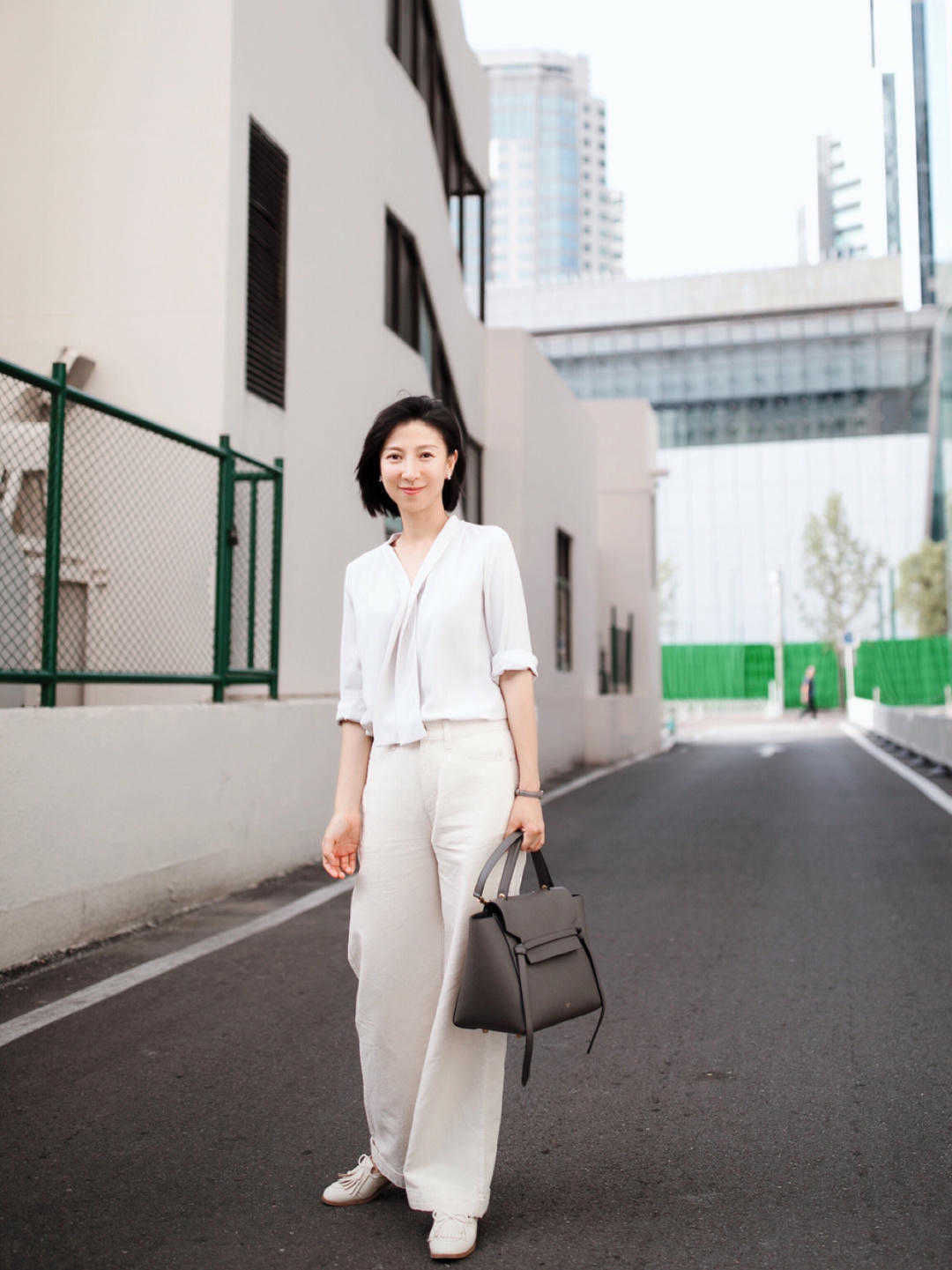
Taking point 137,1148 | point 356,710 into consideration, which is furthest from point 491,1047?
point 137,1148

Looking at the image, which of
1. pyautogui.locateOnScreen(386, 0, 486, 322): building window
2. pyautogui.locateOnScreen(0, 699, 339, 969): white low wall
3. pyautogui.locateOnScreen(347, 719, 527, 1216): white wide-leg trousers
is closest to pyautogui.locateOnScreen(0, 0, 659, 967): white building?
pyautogui.locateOnScreen(0, 699, 339, 969): white low wall

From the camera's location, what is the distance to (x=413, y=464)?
2939 mm

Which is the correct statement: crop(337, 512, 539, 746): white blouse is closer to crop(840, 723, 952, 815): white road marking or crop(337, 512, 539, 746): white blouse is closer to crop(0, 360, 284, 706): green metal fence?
crop(0, 360, 284, 706): green metal fence

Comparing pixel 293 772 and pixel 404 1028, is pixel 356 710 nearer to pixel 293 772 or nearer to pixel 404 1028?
pixel 404 1028

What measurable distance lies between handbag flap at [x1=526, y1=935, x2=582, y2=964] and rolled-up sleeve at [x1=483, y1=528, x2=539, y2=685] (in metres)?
0.57

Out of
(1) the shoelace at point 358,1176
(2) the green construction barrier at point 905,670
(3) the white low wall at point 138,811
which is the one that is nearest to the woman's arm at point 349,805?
(1) the shoelace at point 358,1176

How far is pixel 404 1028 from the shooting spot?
283cm

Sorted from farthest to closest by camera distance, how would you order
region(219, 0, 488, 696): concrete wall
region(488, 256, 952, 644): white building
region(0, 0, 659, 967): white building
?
region(488, 256, 952, 644): white building → region(219, 0, 488, 696): concrete wall → region(0, 0, 659, 967): white building

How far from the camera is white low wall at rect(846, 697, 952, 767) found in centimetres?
1745

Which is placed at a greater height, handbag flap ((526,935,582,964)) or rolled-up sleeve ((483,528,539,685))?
rolled-up sleeve ((483,528,539,685))

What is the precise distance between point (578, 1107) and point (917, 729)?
18.4 metres

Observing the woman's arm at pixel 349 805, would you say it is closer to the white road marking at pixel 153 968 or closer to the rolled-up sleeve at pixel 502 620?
the rolled-up sleeve at pixel 502 620

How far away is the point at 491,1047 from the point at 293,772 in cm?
555

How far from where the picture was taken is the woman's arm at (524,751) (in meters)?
2.80
